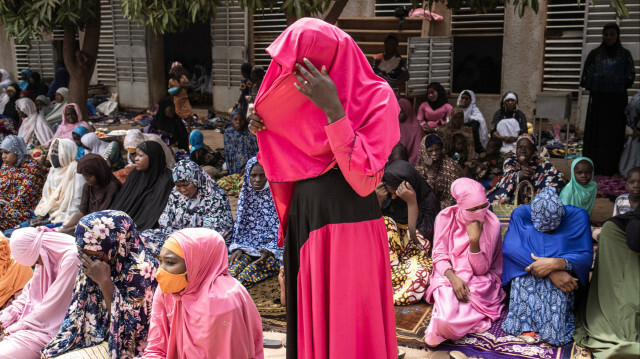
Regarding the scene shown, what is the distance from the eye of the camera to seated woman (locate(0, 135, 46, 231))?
646 cm

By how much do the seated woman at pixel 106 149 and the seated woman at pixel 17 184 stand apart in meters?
0.74

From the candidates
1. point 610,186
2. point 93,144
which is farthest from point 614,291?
point 93,144

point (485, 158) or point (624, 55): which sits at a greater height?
point (624, 55)

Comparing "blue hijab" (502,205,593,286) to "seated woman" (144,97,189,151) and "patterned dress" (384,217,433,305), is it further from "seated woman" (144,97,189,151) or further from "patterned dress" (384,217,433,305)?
"seated woman" (144,97,189,151)

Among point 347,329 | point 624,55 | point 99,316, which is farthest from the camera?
point 624,55

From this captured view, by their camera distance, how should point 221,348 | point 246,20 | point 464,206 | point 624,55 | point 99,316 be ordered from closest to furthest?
point 221,348
point 99,316
point 464,206
point 624,55
point 246,20

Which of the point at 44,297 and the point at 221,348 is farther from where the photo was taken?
the point at 44,297

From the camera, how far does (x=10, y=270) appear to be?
4.08 m

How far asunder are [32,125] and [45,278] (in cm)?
653

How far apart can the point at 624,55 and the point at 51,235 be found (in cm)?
647

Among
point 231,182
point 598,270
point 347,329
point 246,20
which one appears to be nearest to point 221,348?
point 347,329

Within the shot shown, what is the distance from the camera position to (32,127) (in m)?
9.33

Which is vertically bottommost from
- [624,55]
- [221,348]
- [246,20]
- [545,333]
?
[545,333]

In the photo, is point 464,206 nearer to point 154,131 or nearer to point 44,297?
point 44,297
